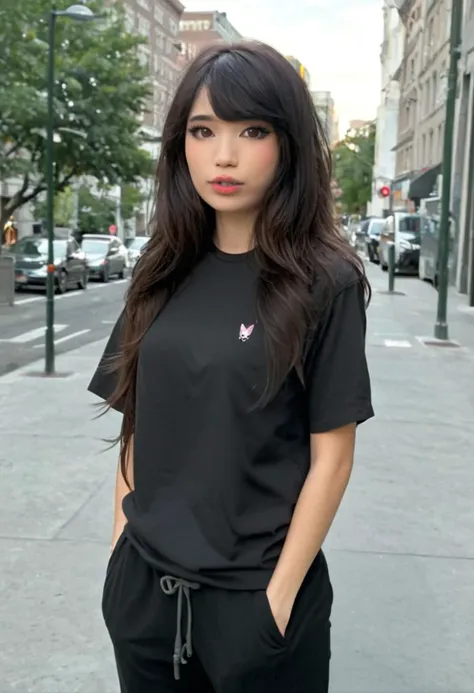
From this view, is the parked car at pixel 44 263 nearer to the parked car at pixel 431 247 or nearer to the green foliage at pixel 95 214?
the parked car at pixel 431 247

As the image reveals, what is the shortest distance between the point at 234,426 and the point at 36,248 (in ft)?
84.4

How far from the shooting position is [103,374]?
6.83 feet

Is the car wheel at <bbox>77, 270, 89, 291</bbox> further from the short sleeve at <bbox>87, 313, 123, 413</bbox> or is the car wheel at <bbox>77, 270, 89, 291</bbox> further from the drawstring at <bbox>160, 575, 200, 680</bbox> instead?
the drawstring at <bbox>160, 575, 200, 680</bbox>

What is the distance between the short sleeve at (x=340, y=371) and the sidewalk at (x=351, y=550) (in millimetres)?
1960

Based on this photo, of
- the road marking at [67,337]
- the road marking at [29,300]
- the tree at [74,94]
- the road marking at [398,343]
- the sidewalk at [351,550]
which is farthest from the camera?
the tree at [74,94]

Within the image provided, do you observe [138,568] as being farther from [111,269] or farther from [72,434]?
[111,269]

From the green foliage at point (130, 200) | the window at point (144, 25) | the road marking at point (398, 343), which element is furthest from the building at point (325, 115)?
the window at point (144, 25)

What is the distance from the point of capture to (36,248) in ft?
87.2

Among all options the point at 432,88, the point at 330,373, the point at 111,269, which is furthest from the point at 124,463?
the point at 432,88

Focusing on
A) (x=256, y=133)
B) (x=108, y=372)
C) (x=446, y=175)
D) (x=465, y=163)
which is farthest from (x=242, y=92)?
(x=465, y=163)

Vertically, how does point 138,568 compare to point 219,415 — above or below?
below

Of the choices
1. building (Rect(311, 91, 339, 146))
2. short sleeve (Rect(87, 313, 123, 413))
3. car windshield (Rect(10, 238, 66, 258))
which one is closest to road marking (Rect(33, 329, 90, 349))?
car windshield (Rect(10, 238, 66, 258))

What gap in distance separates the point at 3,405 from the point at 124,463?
6.92 meters

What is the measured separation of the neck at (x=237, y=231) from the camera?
1.82 m
